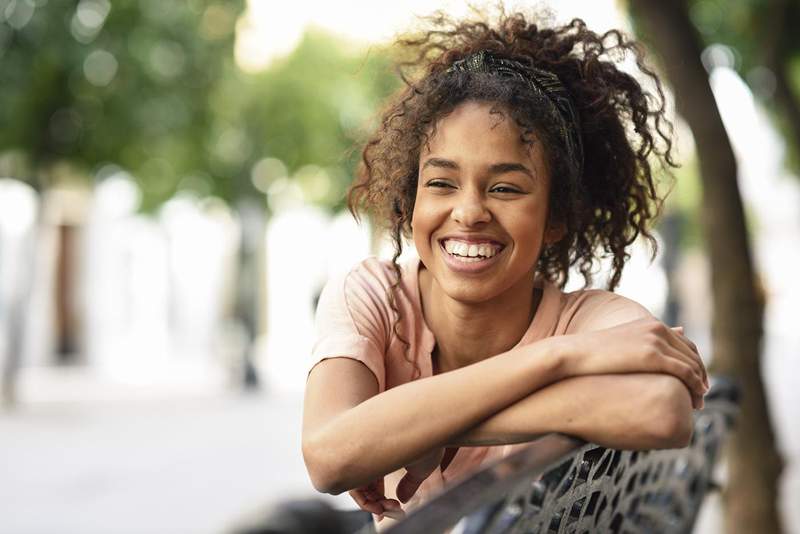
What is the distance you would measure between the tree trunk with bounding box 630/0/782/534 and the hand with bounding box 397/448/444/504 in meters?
2.77

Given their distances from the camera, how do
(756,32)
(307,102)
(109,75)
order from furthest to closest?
(307,102) → (109,75) → (756,32)

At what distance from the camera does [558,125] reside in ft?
7.33

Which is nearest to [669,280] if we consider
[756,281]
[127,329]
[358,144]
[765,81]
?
[765,81]

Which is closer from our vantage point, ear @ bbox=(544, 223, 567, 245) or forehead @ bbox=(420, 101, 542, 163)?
forehead @ bbox=(420, 101, 542, 163)

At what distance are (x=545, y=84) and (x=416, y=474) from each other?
2.78 feet

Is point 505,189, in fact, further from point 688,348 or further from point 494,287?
point 688,348

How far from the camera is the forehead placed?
7.14 ft

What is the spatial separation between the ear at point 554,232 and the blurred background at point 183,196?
551 mm

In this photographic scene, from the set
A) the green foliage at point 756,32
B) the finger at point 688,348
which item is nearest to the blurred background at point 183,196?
the green foliage at point 756,32

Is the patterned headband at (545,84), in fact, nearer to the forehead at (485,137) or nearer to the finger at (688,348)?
the forehead at (485,137)

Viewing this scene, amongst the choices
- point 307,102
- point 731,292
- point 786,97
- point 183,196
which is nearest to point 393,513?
point 731,292

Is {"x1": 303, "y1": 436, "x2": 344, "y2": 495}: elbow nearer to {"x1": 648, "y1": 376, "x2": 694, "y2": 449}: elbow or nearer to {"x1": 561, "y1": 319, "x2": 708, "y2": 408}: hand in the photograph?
{"x1": 561, "y1": 319, "x2": 708, "y2": 408}: hand

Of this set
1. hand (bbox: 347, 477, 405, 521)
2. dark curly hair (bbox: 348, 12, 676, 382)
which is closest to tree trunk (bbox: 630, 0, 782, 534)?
dark curly hair (bbox: 348, 12, 676, 382)

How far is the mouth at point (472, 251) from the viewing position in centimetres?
218
